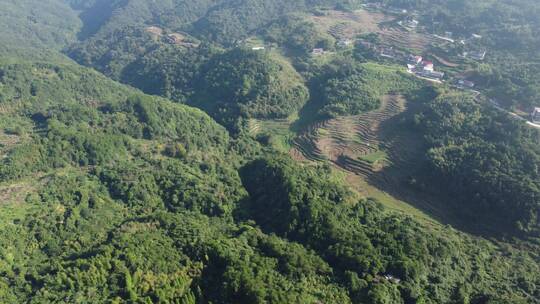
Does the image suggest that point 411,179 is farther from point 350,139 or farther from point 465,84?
point 465,84

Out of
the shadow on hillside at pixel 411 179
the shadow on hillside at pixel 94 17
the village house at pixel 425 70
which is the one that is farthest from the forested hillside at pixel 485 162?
the shadow on hillside at pixel 94 17

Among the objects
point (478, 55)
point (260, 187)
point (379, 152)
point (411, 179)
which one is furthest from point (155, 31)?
point (411, 179)

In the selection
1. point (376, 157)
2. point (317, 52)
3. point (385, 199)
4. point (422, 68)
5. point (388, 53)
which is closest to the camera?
point (385, 199)

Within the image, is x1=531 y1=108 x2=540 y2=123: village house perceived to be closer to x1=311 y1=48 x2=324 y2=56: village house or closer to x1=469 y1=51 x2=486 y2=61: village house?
x1=469 y1=51 x2=486 y2=61: village house

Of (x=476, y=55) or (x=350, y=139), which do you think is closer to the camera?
(x=350, y=139)

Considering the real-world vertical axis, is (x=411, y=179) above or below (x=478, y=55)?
below

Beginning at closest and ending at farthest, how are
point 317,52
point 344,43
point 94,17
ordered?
point 317,52, point 344,43, point 94,17
